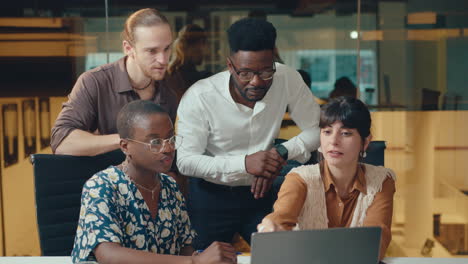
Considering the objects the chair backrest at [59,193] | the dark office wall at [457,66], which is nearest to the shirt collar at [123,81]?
the chair backrest at [59,193]

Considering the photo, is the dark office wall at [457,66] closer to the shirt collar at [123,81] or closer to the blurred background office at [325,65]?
the blurred background office at [325,65]

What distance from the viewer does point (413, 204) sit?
15.2 ft

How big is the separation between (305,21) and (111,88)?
1932mm

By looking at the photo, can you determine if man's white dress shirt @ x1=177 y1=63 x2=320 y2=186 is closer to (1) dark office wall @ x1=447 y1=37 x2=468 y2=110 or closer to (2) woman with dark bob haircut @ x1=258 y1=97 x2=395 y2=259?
(2) woman with dark bob haircut @ x1=258 y1=97 x2=395 y2=259

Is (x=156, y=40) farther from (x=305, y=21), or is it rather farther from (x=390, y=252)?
(x=390, y=252)

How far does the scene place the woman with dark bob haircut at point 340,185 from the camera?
2.24 m

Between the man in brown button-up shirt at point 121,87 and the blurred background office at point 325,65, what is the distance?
1.49 m

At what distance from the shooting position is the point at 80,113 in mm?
2812

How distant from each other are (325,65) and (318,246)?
118 inches

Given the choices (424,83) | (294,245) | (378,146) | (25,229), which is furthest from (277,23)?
(294,245)

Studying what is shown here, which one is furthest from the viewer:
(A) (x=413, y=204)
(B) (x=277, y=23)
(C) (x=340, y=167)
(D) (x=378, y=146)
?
(A) (x=413, y=204)

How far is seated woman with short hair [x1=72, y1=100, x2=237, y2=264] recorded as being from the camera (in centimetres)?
186

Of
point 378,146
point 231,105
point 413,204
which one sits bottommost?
point 413,204

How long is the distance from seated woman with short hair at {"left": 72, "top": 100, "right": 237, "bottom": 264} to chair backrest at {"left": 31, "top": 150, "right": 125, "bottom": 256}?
0.49m
